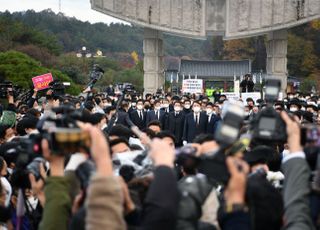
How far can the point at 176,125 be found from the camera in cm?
1428

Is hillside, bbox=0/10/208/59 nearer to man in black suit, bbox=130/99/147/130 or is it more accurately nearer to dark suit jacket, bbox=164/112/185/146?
man in black suit, bbox=130/99/147/130

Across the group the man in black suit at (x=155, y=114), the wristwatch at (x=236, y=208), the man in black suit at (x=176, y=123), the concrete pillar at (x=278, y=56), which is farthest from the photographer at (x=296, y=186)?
the concrete pillar at (x=278, y=56)

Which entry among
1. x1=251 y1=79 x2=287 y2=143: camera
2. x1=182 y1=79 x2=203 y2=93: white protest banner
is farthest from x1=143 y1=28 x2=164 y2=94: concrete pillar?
x1=251 y1=79 x2=287 y2=143: camera

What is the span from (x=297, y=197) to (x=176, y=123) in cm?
1098

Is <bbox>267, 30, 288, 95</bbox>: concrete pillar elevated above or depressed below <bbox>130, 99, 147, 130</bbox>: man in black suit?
above

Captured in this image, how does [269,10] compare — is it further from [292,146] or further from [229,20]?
[292,146]

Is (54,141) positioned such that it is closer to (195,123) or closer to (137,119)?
(195,123)

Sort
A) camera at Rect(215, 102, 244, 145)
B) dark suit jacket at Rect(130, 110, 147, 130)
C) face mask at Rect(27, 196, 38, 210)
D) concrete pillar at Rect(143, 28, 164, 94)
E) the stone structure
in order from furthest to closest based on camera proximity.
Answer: concrete pillar at Rect(143, 28, 164, 94) → the stone structure → dark suit jacket at Rect(130, 110, 147, 130) → face mask at Rect(27, 196, 38, 210) → camera at Rect(215, 102, 244, 145)

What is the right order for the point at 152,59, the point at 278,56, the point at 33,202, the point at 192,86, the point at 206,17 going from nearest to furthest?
the point at 33,202 → the point at 192,86 → the point at 278,56 → the point at 206,17 → the point at 152,59

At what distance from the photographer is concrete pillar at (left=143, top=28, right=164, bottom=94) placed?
25016mm

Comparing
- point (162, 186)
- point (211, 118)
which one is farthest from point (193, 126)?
point (162, 186)

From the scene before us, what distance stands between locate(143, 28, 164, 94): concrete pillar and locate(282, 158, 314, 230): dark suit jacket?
21733mm

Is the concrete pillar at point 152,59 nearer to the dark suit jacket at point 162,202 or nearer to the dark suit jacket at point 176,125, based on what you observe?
the dark suit jacket at point 176,125

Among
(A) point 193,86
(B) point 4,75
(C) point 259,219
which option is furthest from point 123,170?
(B) point 4,75
